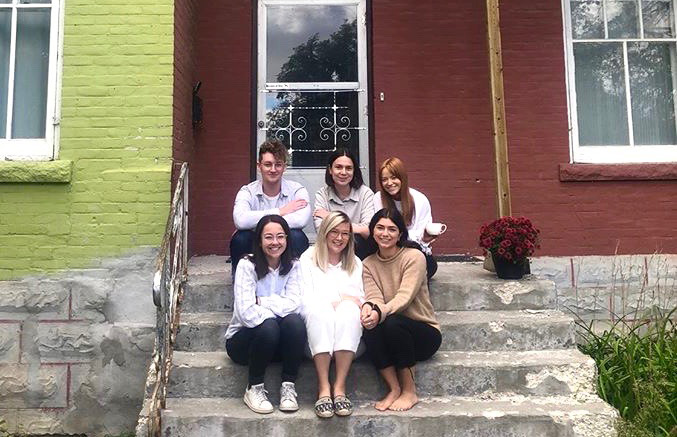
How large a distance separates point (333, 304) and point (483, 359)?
3.24ft

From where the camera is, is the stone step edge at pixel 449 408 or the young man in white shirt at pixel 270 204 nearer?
the stone step edge at pixel 449 408

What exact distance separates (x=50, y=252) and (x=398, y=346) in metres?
2.58

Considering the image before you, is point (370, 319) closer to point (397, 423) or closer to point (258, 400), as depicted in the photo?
point (397, 423)

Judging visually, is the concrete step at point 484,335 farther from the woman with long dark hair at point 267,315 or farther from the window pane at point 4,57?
the window pane at point 4,57

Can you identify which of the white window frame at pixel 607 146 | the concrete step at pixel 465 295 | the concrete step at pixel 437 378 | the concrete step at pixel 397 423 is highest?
the white window frame at pixel 607 146

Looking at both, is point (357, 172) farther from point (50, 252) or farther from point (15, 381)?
point (15, 381)

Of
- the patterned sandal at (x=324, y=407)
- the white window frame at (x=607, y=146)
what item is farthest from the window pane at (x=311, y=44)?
the patterned sandal at (x=324, y=407)

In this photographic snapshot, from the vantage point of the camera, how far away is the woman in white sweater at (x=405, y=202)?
3.86m

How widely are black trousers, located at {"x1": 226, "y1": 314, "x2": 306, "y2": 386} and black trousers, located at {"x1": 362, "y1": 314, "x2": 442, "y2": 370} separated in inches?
15.9

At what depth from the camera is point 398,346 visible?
10.4 ft

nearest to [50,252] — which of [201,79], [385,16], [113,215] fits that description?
[113,215]

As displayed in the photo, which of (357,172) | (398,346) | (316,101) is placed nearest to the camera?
(398,346)

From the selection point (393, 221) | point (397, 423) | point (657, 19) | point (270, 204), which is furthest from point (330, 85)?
point (397, 423)

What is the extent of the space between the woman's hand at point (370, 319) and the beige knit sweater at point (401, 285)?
A: 66 mm
